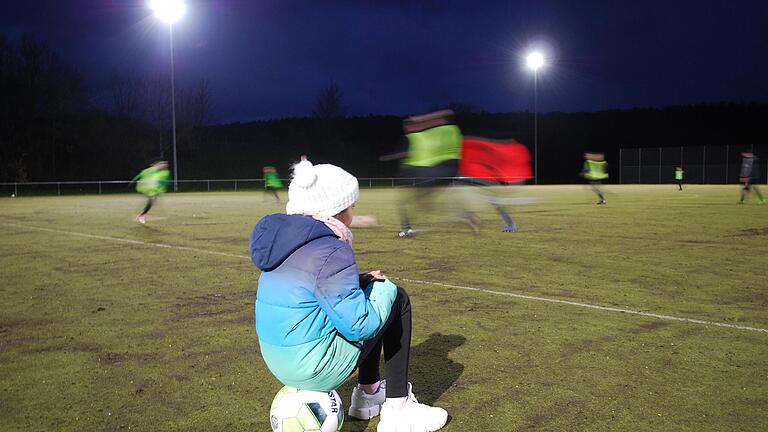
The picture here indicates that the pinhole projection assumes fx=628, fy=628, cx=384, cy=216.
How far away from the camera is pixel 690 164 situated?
58062 mm

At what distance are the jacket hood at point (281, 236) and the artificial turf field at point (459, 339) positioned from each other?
125 centimetres

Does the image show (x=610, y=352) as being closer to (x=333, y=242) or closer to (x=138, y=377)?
(x=333, y=242)

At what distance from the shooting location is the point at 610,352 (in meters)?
4.91

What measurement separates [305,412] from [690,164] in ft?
204

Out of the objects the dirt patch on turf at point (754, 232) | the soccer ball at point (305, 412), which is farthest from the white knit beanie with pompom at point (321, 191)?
the dirt patch on turf at point (754, 232)

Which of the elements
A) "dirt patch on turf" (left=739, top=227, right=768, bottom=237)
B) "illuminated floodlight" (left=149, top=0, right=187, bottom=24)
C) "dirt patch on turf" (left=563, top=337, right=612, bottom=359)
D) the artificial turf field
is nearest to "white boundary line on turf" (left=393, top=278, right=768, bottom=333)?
the artificial turf field

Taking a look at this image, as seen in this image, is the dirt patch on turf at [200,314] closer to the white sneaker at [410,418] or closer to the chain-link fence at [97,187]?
the white sneaker at [410,418]

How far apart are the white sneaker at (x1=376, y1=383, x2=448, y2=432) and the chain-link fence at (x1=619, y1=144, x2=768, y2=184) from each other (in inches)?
2252

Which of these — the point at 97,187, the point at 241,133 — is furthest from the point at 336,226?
the point at 241,133

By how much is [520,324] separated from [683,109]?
114 metres

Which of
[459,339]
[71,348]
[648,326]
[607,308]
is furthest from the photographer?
[607,308]

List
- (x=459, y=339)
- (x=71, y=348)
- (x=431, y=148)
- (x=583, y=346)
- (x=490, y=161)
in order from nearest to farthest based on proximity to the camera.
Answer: (x=583, y=346)
(x=71, y=348)
(x=459, y=339)
(x=431, y=148)
(x=490, y=161)

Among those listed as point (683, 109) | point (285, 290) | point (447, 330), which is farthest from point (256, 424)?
point (683, 109)

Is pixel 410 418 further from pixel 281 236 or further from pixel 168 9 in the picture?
pixel 168 9
